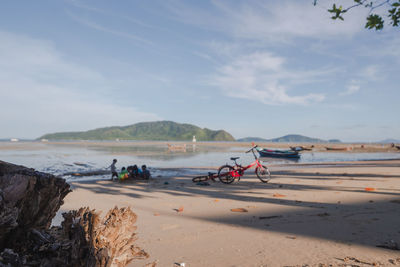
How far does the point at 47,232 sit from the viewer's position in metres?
2.98

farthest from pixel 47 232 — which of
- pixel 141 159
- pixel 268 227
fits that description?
pixel 141 159

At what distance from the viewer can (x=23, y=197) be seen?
2791 millimetres

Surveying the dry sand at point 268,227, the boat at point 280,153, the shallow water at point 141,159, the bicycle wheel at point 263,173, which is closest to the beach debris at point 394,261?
the dry sand at point 268,227

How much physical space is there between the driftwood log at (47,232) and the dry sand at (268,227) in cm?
105

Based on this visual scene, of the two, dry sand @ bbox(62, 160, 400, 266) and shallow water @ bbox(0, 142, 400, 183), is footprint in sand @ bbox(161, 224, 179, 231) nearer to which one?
dry sand @ bbox(62, 160, 400, 266)

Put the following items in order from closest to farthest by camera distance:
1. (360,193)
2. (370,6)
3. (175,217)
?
(370,6)
(175,217)
(360,193)

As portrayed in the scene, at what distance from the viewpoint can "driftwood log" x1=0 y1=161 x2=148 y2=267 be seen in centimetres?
251

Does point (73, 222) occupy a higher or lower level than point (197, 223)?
higher

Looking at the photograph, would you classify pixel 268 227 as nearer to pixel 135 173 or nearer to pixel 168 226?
pixel 168 226

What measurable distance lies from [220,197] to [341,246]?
550 cm

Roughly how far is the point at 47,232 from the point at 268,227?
4.41 m

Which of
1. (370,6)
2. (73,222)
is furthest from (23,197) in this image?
(370,6)

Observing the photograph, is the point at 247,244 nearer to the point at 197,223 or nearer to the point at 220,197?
the point at 197,223

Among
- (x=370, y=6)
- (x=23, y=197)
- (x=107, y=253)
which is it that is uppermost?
(x=370, y=6)
